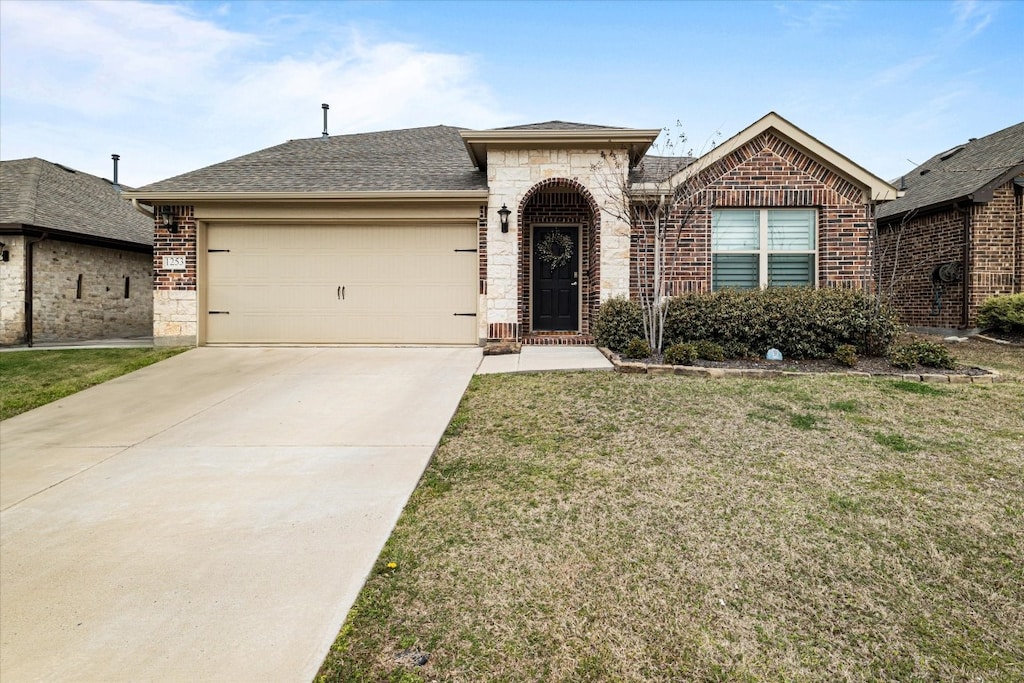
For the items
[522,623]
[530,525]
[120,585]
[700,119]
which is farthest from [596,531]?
[700,119]

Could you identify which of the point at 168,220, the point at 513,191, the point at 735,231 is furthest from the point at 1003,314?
the point at 168,220

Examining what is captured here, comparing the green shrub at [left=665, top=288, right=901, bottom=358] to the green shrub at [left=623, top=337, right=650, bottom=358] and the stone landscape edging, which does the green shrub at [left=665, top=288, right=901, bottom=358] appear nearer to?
the green shrub at [left=623, top=337, right=650, bottom=358]

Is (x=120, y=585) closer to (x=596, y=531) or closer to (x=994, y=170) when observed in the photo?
(x=596, y=531)

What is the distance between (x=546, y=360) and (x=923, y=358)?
5359 mm

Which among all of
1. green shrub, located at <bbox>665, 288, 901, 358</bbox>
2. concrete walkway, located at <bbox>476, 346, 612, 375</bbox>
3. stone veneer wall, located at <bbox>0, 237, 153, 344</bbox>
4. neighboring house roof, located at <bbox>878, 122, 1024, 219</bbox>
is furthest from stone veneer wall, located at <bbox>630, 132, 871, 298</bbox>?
stone veneer wall, located at <bbox>0, 237, 153, 344</bbox>

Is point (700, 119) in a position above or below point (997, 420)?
above

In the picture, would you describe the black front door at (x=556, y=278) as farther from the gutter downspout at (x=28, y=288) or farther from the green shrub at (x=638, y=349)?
the gutter downspout at (x=28, y=288)

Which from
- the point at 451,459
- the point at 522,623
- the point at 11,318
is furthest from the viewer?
the point at 11,318

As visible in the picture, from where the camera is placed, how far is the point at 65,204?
13812mm

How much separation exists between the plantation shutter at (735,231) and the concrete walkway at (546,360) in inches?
127

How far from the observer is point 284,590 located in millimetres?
2641

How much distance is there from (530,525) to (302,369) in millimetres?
5954

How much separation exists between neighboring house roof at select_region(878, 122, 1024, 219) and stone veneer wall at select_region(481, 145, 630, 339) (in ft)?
29.9

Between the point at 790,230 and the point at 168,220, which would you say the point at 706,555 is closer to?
the point at 790,230
